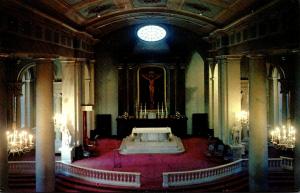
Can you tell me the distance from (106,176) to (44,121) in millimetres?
3832

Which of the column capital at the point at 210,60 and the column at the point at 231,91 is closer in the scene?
the column at the point at 231,91

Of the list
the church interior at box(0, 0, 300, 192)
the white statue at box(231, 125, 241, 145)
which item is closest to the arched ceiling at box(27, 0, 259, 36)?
the church interior at box(0, 0, 300, 192)

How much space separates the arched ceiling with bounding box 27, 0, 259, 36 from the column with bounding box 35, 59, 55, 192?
7.22 feet

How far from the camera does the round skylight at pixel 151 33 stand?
92.3ft

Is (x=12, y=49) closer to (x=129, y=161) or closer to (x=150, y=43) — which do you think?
(x=129, y=161)

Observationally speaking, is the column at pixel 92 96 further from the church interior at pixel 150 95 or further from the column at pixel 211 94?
the column at pixel 211 94

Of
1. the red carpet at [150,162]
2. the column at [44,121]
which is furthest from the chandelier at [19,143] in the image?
the red carpet at [150,162]

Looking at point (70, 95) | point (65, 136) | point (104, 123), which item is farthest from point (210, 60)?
point (65, 136)

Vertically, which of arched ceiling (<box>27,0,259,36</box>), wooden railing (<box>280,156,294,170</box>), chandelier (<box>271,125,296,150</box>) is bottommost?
wooden railing (<box>280,156,294,170</box>)

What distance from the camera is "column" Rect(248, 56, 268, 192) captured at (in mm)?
13734

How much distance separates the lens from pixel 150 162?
19.5m

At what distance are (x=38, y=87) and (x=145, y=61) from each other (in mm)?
14778

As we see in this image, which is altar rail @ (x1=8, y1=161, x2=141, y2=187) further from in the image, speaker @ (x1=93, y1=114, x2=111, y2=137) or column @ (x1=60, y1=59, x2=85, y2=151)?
speaker @ (x1=93, y1=114, x2=111, y2=137)

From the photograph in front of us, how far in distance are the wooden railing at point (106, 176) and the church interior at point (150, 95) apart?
0.04 m
